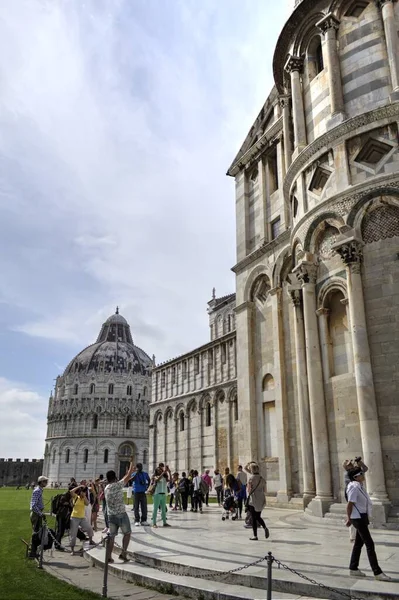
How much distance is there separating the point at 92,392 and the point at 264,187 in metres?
93.9

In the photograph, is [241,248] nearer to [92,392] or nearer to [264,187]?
[264,187]

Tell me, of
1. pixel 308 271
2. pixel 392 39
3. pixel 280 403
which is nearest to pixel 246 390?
pixel 280 403

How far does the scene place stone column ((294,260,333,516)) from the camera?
47.5 feet

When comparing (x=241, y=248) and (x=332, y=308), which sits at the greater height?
(x=241, y=248)

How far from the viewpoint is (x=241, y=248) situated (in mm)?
24000

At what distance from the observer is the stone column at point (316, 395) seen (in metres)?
14.5

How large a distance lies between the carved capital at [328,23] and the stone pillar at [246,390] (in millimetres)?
11275

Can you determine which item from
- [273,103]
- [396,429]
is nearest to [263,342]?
[396,429]

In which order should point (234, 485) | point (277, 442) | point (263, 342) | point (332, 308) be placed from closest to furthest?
1. point (332, 308)
2. point (234, 485)
3. point (277, 442)
4. point (263, 342)

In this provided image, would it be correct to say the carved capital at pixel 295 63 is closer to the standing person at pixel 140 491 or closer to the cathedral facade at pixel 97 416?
the standing person at pixel 140 491

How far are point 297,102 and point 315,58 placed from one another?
1879 millimetres

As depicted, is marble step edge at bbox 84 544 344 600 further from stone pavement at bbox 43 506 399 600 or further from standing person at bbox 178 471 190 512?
standing person at bbox 178 471 190 512

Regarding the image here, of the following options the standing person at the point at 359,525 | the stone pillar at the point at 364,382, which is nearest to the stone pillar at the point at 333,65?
the stone pillar at the point at 364,382

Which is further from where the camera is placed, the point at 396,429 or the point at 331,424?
the point at 331,424
